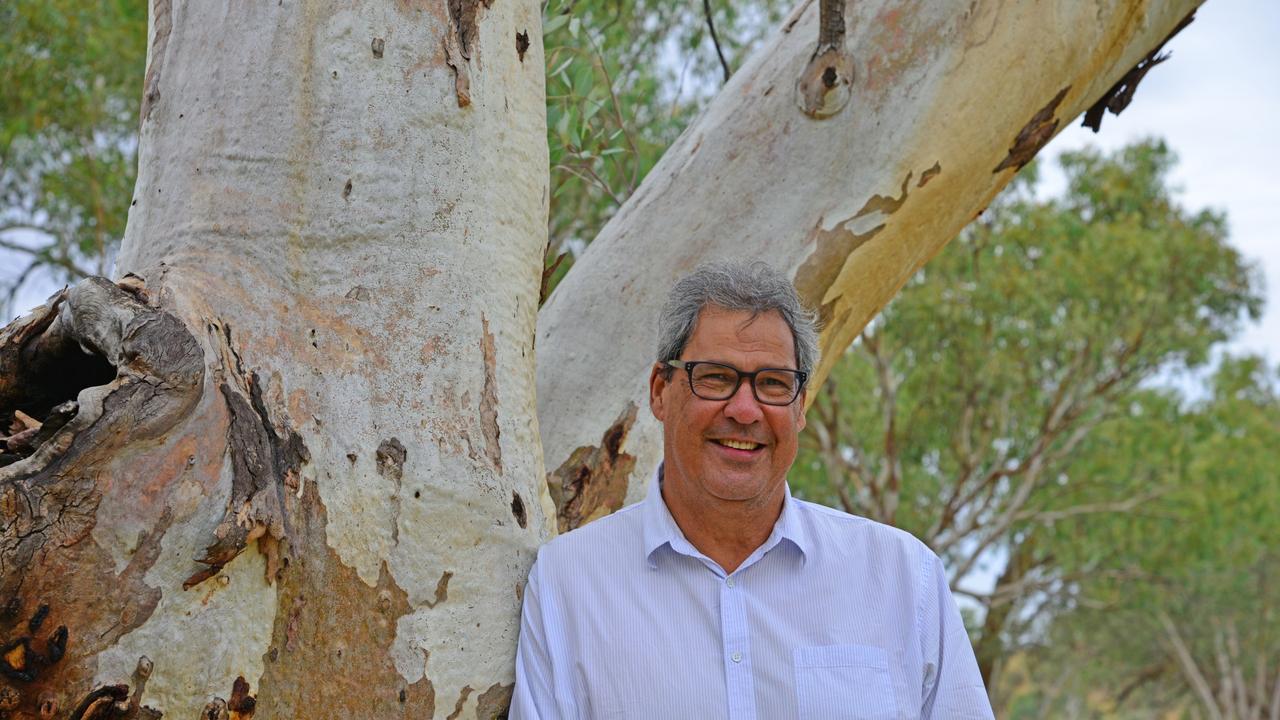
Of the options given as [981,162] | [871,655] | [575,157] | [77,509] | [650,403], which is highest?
[575,157]

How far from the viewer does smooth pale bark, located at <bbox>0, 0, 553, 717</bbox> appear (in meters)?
1.51

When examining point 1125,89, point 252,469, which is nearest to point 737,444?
point 252,469

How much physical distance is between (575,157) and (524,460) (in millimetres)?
1629

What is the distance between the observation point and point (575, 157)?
342 centimetres

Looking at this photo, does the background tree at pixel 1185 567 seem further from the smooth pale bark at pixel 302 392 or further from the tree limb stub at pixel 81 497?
the tree limb stub at pixel 81 497

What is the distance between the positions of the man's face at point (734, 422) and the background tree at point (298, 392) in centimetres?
26

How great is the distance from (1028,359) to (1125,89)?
33.2 feet

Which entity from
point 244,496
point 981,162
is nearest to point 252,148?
point 244,496

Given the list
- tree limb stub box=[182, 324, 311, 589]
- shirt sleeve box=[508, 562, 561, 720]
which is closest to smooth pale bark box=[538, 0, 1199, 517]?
shirt sleeve box=[508, 562, 561, 720]

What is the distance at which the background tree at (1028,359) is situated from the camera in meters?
12.4

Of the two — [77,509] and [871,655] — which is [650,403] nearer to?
[871,655]

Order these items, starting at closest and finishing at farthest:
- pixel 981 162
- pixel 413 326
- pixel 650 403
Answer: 1. pixel 413 326
2. pixel 650 403
3. pixel 981 162

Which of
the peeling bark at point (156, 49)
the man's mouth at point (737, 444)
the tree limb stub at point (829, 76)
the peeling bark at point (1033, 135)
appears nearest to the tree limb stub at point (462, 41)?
the peeling bark at point (156, 49)

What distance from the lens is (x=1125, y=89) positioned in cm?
314
